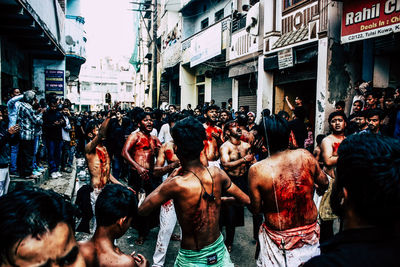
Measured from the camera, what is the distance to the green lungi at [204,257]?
7.86 ft

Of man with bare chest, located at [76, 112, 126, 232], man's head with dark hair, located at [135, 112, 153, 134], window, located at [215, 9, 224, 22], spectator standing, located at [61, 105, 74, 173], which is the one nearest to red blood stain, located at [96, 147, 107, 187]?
man with bare chest, located at [76, 112, 126, 232]

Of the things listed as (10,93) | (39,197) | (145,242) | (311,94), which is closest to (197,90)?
(311,94)

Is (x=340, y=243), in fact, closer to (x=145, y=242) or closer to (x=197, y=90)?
(x=145, y=242)

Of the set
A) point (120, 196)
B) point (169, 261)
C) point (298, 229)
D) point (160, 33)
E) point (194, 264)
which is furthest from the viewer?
point (160, 33)

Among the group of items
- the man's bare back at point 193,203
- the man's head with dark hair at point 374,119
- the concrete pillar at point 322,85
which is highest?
the concrete pillar at point 322,85

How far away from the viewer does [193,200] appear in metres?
2.38

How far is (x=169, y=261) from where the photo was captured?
4.17 metres

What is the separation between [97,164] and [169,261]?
1629 mm

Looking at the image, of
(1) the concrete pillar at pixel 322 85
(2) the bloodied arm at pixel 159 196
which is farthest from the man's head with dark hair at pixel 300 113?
(2) the bloodied arm at pixel 159 196

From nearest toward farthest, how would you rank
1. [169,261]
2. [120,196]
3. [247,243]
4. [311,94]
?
[120,196] → [169,261] → [247,243] → [311,94]

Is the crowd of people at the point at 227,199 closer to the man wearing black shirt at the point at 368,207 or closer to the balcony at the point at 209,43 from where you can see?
the man wearing black shirt at the point at 368,207

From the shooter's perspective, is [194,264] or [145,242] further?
[145,242]

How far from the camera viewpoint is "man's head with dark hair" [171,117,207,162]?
2.43 metres

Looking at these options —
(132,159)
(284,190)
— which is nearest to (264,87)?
(132,159)
